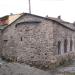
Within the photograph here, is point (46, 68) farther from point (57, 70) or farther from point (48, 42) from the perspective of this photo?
point (48, 42)

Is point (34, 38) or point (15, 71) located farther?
point (34, 38)

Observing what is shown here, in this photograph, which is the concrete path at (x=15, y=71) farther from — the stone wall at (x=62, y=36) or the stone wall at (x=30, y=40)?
the stone wall at (x=62, y=36)

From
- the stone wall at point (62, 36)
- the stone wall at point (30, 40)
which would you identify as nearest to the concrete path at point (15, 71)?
the stone wall at point (30, 40)

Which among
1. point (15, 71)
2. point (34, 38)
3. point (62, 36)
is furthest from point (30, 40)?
point (15, 71)

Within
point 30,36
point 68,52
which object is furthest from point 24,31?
point 68,52

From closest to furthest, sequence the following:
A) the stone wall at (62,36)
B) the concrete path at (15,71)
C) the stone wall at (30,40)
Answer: the concrete path at (15,71) → the stone wall at (30,40) → the stone wall at (62,36)

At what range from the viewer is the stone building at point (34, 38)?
20484 mm

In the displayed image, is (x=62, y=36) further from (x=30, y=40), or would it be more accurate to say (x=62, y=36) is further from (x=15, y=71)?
(x=15, y=71)

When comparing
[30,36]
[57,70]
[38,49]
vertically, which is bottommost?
[57,70]

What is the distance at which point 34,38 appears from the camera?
69.7ft

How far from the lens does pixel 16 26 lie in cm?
2297

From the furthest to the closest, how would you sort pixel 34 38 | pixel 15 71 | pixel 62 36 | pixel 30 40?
pixel 62 36
pixel 30 40
pixel 34 38
pixel 15 71

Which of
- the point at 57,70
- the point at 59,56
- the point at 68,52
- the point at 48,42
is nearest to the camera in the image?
the point at 57,70

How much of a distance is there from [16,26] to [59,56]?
5.67 metres
